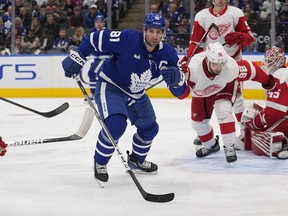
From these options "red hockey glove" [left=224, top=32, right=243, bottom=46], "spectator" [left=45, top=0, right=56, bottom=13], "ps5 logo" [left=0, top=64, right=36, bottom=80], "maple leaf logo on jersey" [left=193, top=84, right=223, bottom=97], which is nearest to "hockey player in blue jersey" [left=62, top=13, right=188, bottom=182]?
"maple leaf logo on jersey" [left=193, top=84, right=223, bottom=97]

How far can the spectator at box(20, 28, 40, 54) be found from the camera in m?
9.18

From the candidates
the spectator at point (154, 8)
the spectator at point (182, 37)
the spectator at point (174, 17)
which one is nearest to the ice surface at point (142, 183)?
the spectator at point (182, 37)

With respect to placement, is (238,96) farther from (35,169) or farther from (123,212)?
(123,212)

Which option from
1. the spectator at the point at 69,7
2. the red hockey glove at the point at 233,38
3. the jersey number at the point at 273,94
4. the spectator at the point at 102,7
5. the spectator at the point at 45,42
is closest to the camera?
the jersey number at the point at 273,94

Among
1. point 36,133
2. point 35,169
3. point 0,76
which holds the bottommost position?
point 0,76

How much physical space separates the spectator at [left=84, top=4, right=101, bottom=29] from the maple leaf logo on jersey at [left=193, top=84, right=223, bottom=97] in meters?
5.25

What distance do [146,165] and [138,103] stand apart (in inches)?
17.3

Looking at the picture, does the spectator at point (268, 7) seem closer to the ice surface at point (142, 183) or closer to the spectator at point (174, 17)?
the spectator at point (174, 17)

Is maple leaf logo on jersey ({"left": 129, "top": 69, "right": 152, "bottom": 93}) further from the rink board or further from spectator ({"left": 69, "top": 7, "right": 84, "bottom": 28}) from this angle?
spectator ({"left": 69, "top": 7, "right": 84, "bottom": 28})

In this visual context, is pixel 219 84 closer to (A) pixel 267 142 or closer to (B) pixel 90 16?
(A) pixel 267 142

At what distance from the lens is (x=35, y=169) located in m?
3.97

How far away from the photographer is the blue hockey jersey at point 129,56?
11.1ft

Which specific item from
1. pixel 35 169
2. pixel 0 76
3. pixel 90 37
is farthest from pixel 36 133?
pixel 0 76

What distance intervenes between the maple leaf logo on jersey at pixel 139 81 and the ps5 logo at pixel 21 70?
576cm
